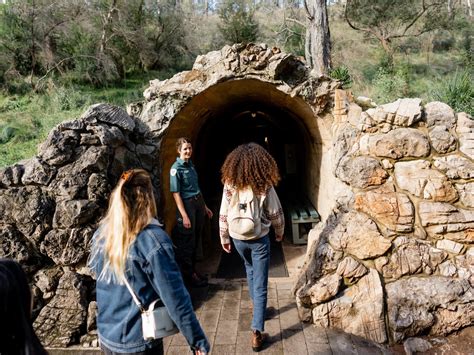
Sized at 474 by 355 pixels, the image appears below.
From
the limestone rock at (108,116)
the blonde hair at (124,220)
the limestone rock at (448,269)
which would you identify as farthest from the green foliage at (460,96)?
the blonde hair at (124,220)

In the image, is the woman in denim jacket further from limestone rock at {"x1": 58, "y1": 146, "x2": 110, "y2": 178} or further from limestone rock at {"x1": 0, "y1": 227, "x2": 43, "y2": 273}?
limestone rock at {"x1": 0, "y1": 227, "x2": 43, "y2": 273}

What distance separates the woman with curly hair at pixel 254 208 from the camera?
3.04 m

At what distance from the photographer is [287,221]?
7270 mm

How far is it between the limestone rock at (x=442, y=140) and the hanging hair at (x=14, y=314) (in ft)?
13.5

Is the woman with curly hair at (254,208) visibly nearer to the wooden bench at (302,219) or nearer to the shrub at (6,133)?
the wooden bench at (302,219)

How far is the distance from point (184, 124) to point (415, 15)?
14328 mm

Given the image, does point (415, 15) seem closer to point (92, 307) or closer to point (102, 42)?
point (102, 42)

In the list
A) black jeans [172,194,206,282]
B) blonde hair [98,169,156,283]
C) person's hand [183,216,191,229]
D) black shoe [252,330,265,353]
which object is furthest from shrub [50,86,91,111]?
blonde hair [98,169,156,283]

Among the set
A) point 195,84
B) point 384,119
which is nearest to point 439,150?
point 384,119

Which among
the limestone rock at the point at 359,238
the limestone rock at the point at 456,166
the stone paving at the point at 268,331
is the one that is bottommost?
the stone paving at the point at 268,331

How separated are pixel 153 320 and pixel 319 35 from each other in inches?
333

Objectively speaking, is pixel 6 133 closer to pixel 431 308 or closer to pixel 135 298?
pixel 135 298

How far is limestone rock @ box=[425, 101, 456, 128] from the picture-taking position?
3.93 meters

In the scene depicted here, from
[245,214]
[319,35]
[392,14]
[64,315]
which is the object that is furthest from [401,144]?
[392,14]
